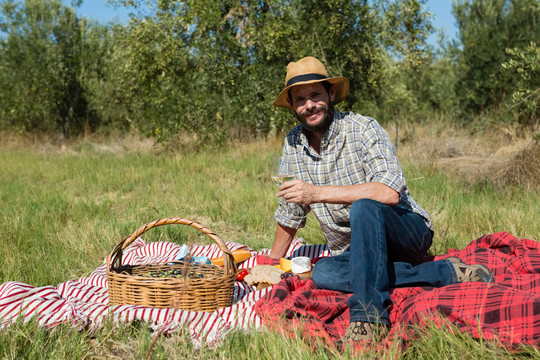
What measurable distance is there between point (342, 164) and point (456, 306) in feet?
4.25

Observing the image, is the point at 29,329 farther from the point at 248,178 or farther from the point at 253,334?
the point at 248,178

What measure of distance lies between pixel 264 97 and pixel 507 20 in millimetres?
7942

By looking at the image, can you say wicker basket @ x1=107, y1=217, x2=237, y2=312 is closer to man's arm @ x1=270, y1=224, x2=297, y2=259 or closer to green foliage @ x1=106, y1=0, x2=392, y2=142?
man's arm @ x1=270, y1=224, x2=297, y2=259

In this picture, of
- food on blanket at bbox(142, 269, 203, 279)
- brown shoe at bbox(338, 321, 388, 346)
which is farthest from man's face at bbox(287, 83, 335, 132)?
brown shoe at bbox(338, 321, 388, 346)

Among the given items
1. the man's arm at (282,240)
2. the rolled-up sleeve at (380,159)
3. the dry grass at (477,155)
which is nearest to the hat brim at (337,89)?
the rolled-up sleeve at (380,159)

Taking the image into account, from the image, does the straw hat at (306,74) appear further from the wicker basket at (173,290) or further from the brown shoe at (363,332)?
the brown shoe at (363,332)

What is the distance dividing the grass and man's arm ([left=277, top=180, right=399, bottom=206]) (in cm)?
85

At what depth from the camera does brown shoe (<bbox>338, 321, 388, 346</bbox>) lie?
2617 mm

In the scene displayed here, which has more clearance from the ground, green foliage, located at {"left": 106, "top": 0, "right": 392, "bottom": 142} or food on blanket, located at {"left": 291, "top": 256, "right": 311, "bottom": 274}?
green foliage, located at {"left": 106, "top": 0, "right": 392, "bottom": 142}

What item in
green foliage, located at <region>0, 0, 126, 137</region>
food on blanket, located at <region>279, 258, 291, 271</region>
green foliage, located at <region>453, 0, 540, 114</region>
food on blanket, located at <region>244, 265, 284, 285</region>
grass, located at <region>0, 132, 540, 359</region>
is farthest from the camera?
green foliage, located at <region>0, 0, 126, 137</region>

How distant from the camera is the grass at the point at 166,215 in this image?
8.07ft

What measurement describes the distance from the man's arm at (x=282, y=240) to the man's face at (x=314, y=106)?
87 cm

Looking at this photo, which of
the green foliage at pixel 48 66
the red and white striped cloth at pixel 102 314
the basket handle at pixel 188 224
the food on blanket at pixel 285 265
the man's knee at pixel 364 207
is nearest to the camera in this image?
the red and white striped cloth at pixel 102 314

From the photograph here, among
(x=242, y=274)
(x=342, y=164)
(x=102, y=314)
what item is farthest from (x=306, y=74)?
(x=102, y=314)
